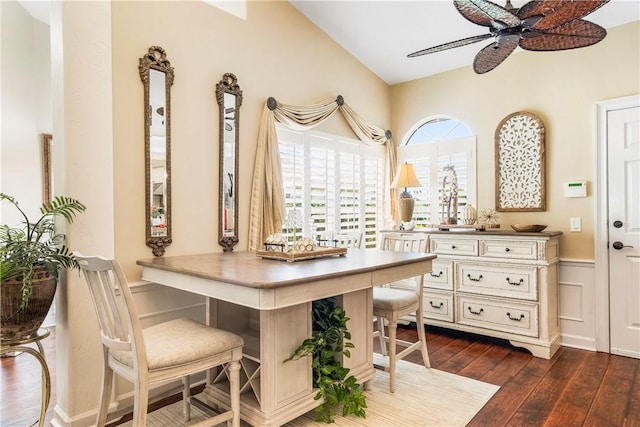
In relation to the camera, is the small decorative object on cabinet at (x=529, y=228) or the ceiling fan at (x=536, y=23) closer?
the ceiling fan at (x=536, y=23)

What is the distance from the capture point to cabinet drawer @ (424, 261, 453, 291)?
3.86 metres

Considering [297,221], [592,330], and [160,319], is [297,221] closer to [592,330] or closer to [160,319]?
[160,319]

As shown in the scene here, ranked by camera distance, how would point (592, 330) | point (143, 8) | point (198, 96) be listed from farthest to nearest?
point (592, 330), point (198, 96), point (143, 8)

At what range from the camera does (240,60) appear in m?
3.18

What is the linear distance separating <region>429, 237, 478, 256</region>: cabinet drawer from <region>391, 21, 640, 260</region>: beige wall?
0.54 m

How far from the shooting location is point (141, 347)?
5.63ft

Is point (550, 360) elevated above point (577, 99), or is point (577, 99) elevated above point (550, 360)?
point (577, 99)

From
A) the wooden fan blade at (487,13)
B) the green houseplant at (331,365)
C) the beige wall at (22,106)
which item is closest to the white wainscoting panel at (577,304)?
the green houseplant at (331,365)

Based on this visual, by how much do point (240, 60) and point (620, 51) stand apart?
10.6ft

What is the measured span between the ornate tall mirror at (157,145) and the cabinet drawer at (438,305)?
2532 millimetres

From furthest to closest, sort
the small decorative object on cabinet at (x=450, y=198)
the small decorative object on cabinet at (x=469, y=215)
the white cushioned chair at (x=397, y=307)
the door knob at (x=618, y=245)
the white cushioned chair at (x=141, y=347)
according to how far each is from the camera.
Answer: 1. the small decorative object on cabinet at (x=450, y=198)
2. the small decorative object on cabinet at (x=469, y=215)
3. the door knob at (x=618, y=245)
4. the white cushioned chair at (x=397, y=307)
5. the white cushioned chair at (x=141, y=347)

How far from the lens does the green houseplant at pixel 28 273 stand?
191cm

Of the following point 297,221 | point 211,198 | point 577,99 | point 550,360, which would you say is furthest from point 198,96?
point 550,360

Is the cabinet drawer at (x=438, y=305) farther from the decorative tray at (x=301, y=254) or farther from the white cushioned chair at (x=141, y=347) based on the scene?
the white cushioned chair at (x=141, y=347)
